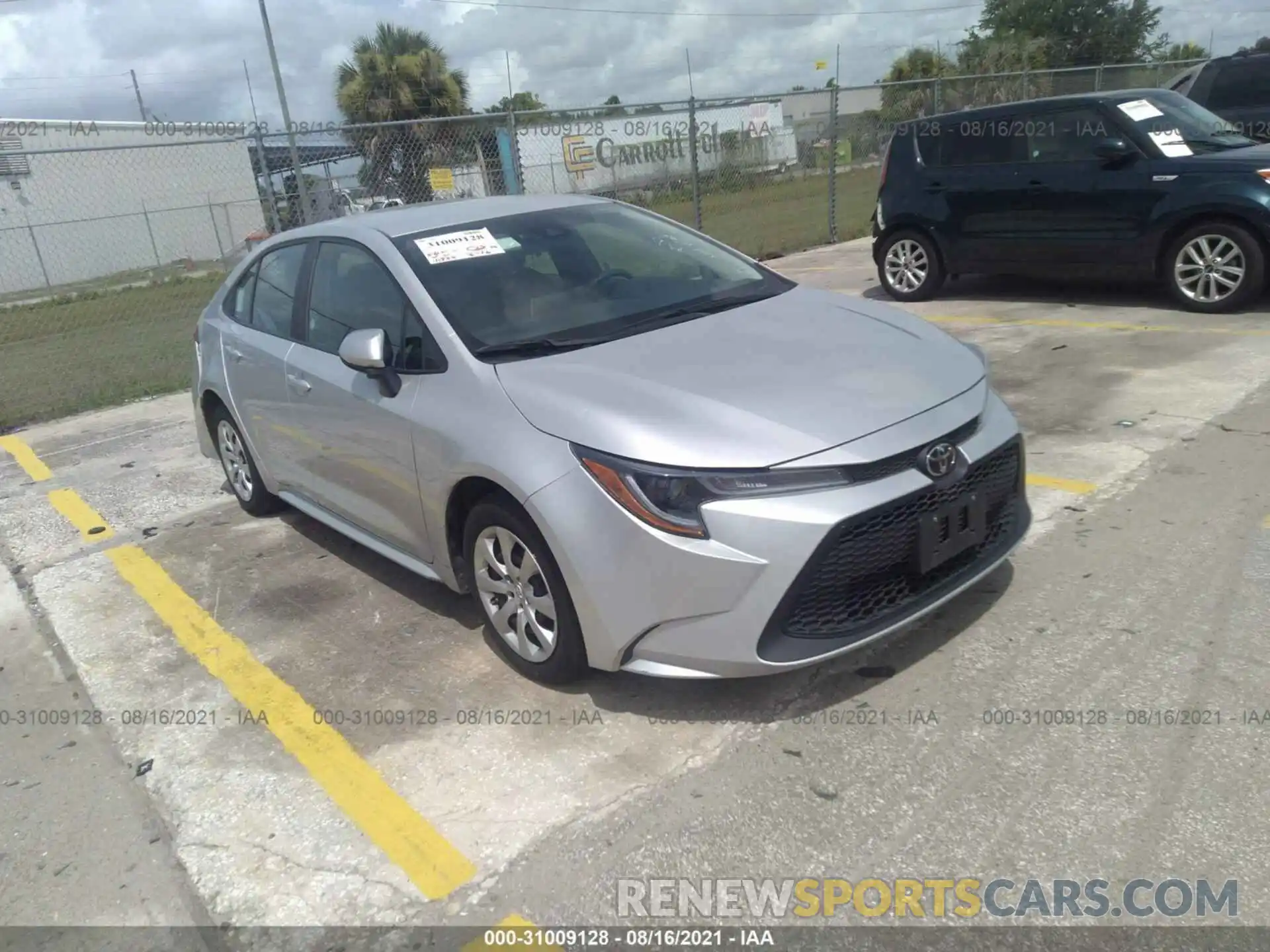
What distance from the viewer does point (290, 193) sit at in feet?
36.4

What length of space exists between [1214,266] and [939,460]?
225 inches

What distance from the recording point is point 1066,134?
8.01 metres

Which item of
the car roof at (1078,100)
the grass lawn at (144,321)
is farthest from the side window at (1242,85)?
the grass lawn at (144,321)

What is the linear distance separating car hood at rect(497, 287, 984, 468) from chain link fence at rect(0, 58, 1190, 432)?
642cm

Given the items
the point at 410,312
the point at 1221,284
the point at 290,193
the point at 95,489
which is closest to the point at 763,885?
the point at 410,312

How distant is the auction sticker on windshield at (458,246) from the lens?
3.87 meters

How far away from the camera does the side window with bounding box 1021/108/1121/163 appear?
781 centimetres

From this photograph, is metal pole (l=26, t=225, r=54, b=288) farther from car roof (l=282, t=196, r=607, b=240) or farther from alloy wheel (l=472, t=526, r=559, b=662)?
alloy wheel (l=472, t=526, r=559, b=662)

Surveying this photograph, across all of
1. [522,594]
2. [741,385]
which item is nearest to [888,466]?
[741,385]

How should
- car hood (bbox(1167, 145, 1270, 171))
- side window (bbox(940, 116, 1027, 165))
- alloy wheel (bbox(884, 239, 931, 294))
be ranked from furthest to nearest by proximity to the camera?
alloy wheel (bbox(884, 239, 931, 294))
side window (bbox(940, 116, 1027, 165))
car hood (bbox(1167, 145, 1270, 171))

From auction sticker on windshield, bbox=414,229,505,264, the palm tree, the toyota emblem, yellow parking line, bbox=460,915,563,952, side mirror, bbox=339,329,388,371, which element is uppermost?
the palm tree

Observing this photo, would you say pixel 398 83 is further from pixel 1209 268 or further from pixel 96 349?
pixel 1209 268

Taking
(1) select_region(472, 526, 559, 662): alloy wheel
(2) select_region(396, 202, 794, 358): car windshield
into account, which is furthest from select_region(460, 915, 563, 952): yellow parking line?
(2) select_region(396, 202, 794, 358): car windshield

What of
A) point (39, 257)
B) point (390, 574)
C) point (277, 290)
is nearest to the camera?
point (390, 574)
